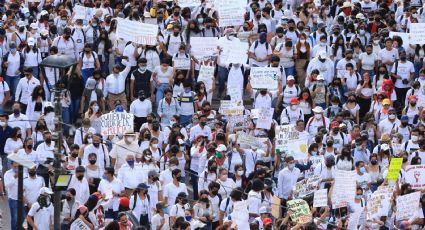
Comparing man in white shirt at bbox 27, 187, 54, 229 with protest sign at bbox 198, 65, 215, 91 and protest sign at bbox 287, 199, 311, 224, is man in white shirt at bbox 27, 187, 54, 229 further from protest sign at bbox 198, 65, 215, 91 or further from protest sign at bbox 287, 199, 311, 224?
protest sign at bbox 198, 65, 215, 91

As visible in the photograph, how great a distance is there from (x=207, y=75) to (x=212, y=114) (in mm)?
1953

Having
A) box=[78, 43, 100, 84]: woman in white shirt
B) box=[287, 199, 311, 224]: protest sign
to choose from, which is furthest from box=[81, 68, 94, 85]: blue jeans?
box=[287, 199, 311, 224]: protest sign

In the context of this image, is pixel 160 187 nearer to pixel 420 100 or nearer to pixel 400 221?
pixel 400 221

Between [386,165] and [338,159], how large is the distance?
0.95m

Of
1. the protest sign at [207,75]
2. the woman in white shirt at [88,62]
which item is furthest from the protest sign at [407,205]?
the woman in white shirt at [88,62]

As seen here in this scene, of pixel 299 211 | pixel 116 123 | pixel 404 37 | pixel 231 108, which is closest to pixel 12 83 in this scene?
pixel 116 123

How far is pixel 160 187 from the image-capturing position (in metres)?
30.5

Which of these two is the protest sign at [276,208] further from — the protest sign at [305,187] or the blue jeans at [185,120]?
the blue jeans at [185,120]

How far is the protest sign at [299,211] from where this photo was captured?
29594mm

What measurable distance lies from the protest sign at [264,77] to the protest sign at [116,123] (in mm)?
3098

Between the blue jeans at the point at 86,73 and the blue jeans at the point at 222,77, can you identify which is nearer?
the blue jeans at the point at 86,73

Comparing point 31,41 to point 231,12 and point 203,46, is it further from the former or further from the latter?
point 231,12

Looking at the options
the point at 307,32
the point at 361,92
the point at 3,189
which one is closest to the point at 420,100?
the point at 361,92

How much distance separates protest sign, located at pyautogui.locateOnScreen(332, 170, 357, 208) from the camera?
30.7m
